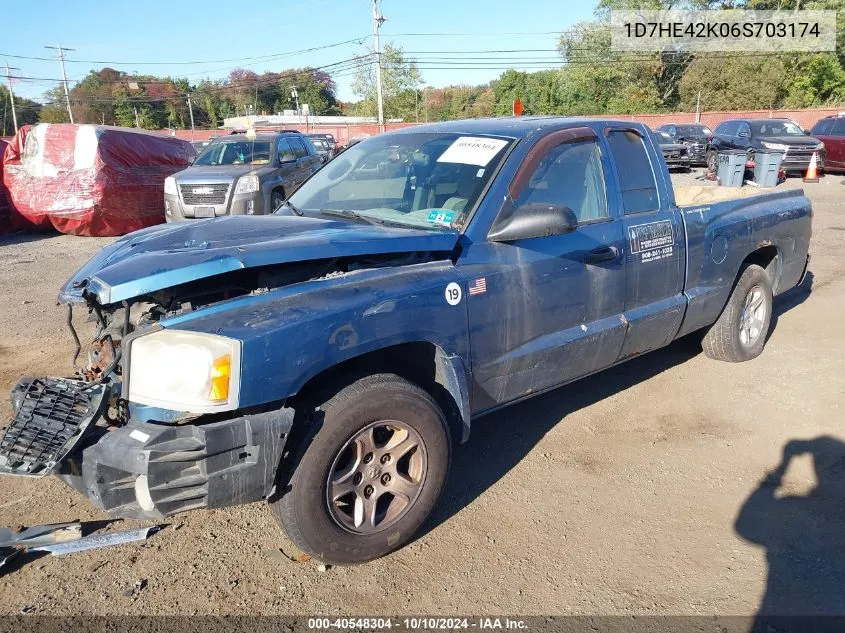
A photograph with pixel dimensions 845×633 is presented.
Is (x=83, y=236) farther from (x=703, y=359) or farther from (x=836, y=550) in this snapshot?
(x=836, y=550)

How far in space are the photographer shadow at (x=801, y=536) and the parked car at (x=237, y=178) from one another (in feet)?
26.6

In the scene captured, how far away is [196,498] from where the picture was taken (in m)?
2.43

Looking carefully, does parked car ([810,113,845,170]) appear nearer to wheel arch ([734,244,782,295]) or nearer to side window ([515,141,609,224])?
wheel arch ([734,244,782,295])

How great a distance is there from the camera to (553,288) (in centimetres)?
346

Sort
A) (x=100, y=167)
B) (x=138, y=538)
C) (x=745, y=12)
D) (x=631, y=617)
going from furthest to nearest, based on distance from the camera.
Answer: (x=745, y=12) < (x=100, y=167) < (x=138, y=538) < (x=631, y=617)

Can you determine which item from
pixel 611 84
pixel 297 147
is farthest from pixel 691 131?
pixel 611 84

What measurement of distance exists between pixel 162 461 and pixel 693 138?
77.0 ft

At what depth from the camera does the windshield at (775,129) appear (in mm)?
19391

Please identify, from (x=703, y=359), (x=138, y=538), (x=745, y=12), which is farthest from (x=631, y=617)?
(x=745, y=12)

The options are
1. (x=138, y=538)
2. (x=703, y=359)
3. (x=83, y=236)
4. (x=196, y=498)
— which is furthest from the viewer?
(x=83, y=236)

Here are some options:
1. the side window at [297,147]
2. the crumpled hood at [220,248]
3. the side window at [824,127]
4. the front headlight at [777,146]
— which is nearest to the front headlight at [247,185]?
the side window at [297,147]

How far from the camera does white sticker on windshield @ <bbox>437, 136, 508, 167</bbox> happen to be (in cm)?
354

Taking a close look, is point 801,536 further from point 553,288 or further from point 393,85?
point 393,85

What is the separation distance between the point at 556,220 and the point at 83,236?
1191 cm
